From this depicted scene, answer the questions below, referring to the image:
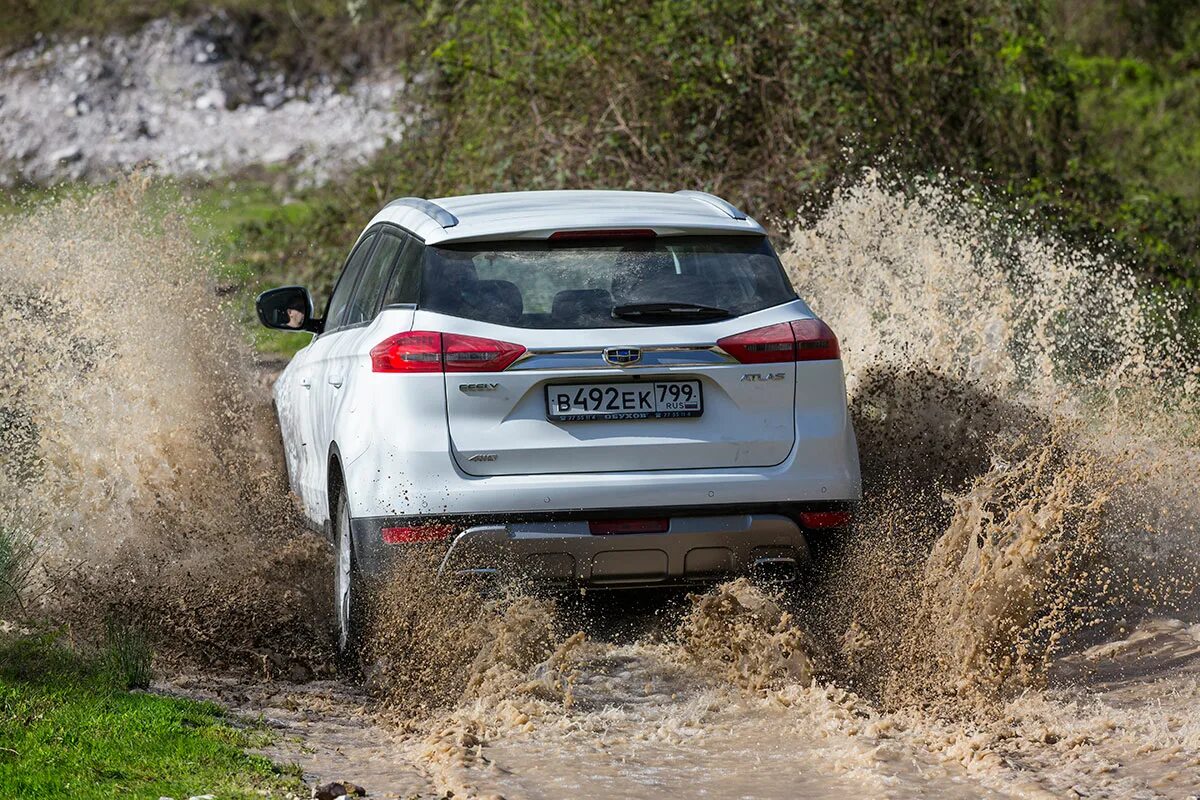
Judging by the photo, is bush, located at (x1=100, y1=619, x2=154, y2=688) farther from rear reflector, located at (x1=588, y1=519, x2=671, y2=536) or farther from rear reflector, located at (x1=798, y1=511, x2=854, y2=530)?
rear reflector, located at (x1=798, y1=511, x2=854, y2=530)

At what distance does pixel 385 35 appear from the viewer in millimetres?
27844

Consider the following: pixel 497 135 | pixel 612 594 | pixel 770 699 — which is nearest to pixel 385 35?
pixel 497 135

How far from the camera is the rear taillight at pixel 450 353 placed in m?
5.59

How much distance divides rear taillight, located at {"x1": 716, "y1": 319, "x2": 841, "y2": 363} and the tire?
155 cm

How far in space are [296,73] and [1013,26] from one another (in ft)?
60.0

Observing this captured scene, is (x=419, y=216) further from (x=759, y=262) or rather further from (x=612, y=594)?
(x=612, y=594)

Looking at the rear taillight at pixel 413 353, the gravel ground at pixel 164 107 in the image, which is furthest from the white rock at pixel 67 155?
the rear taillight at pixel 413 353

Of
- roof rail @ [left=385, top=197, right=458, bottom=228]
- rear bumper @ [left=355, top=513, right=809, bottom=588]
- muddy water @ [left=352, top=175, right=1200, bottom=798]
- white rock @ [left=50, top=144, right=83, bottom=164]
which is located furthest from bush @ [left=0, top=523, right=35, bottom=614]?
white rock @ [left=50, top=144, right=83, bottom=164]

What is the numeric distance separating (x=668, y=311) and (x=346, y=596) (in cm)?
170

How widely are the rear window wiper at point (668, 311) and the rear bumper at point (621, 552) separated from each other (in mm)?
734

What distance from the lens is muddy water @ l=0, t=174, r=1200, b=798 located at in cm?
496

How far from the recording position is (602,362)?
18.5 feet

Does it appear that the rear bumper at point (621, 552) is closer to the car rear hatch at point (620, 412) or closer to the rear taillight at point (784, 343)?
the car rear hatch at point (620, 412)

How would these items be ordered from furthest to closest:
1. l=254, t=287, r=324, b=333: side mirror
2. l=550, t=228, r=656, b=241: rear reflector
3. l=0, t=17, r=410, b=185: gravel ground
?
1. l=0, t=17, r=410, b=185: gravel ground
2. l=254, t=287, r=324, b=333: side mirror
3. l=550, t=228, r=656, b=241: rear reflector
